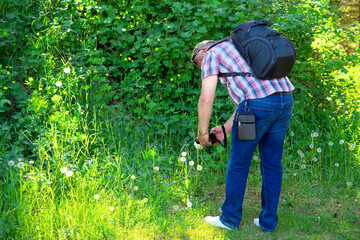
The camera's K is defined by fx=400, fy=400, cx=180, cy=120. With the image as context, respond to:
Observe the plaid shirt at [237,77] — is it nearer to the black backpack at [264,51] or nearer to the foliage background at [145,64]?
the black backpack at [264,51]

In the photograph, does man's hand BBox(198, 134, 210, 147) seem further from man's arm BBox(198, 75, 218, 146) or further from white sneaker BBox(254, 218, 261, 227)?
white sneaker BBox(254, 218, 261, 227)

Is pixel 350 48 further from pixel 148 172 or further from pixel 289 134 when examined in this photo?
pixel 148 172

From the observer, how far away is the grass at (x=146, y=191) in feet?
11.1

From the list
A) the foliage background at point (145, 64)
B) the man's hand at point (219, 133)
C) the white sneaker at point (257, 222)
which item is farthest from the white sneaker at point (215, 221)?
the foliage background at point (145, 64)

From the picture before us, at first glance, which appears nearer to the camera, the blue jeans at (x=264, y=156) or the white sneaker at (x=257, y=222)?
the blue jeans at (x=264, y=156)

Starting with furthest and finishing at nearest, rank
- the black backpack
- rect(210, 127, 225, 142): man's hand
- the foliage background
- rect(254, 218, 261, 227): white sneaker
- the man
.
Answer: the foliage background
rect(254, 218, 261, 227): white sneaker
rect(210, 127, 225, 142): man's hand
the man
the black backpack

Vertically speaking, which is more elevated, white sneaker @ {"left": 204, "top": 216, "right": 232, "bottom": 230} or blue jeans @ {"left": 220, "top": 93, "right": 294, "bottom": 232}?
blue jeans @ {"left": 220, "top": 93, "right": 294, "bottom": 232}

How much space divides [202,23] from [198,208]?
8.32 feet

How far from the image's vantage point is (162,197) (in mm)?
4023

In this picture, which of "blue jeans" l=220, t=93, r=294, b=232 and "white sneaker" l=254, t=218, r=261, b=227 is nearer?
"blue jeans" l=220, t=93, r=294, b=232

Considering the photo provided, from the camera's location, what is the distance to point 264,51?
3.05m

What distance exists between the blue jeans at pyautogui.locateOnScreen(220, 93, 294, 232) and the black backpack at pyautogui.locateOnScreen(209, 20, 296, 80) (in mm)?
213

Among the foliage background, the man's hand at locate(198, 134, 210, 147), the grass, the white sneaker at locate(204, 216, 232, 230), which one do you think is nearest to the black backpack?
the man's hand at locate(198, 134, 210, 147)

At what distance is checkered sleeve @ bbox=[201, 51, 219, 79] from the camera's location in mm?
3152
